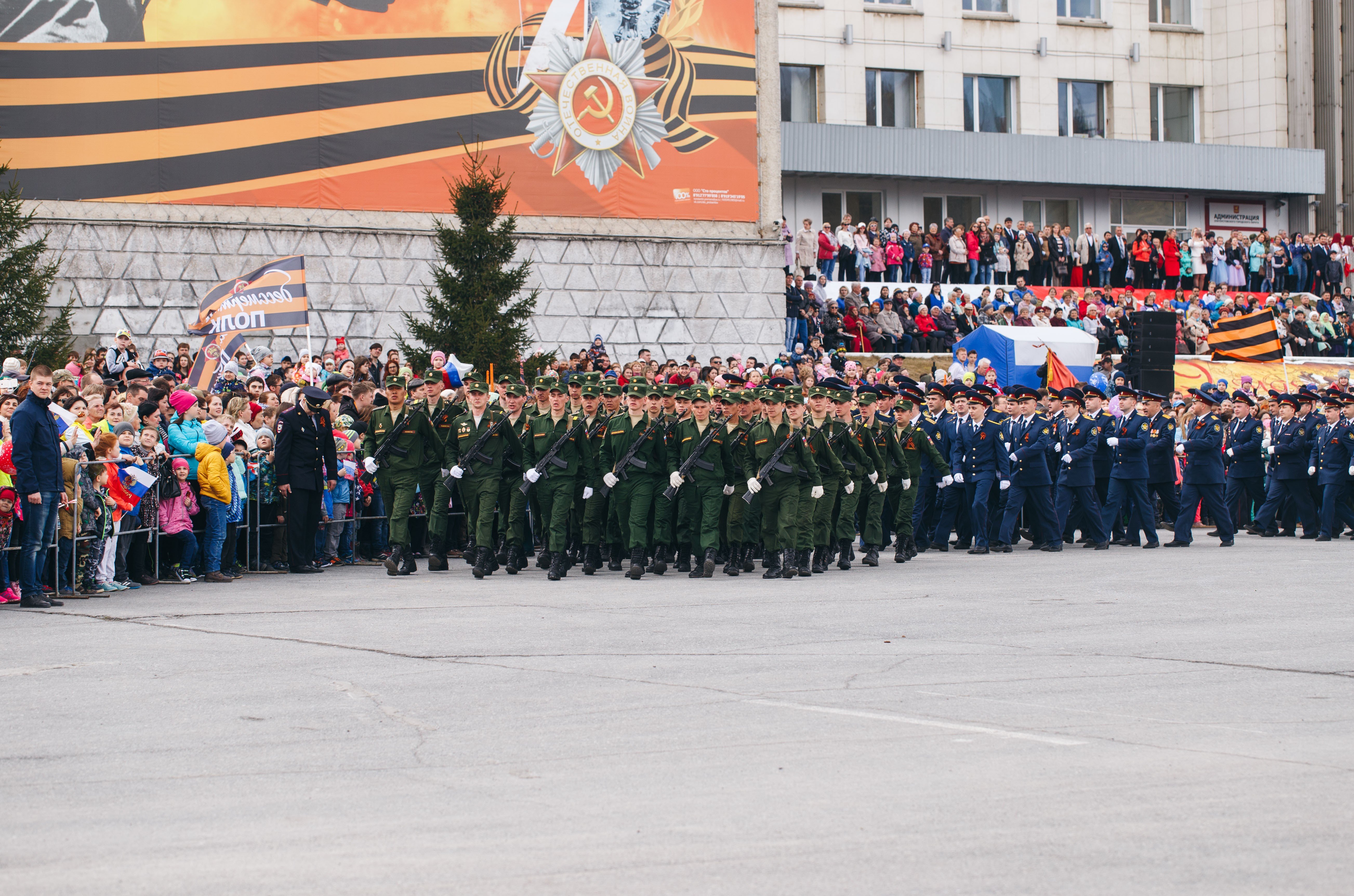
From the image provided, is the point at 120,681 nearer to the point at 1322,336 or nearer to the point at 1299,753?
the point at 1299,753

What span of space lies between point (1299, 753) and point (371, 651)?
5393mm

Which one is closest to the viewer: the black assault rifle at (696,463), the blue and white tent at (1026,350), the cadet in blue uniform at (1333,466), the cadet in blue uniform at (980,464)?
the black assault rifle at (696,463)

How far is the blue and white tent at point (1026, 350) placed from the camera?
29.6 metres

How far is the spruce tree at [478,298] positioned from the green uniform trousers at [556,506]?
7214 mm

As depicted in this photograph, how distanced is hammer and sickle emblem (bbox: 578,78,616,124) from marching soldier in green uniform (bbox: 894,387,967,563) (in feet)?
39.2

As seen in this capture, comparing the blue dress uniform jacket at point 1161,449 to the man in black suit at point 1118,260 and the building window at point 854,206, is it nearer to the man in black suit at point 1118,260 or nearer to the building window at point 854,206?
the man in black suit at point 1118,260

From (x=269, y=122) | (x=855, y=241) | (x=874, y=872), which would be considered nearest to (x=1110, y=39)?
(x=855, y=241)

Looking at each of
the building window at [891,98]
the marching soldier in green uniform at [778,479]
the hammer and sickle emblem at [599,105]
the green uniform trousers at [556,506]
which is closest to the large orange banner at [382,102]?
the hammer and sickle emblem at [599,105]

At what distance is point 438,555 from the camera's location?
16.0 metres

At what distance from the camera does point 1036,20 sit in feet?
148

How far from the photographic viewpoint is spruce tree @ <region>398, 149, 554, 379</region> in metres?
22.8

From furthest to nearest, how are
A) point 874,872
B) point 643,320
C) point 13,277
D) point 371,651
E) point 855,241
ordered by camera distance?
point 855,241, point 643,320, point 13,277, point 371,651, point 874,872

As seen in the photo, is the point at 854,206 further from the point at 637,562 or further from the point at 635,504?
the point at 637,562

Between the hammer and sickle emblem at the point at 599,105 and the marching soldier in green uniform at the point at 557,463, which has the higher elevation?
the hammer and sickle emblem at the point at 599,105
